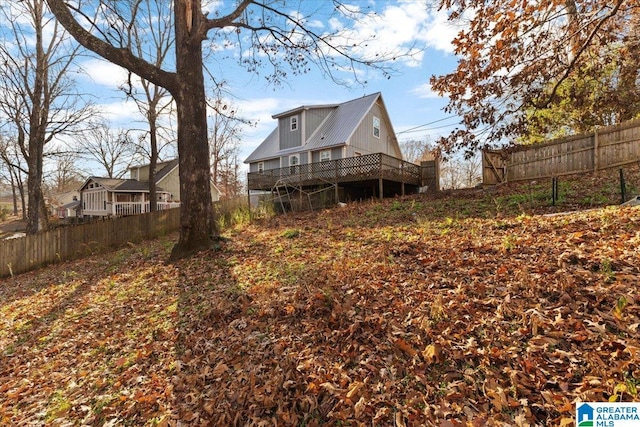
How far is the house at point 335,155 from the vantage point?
594 inches

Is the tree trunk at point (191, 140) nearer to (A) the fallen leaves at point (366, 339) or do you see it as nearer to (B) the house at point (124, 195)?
(A) the fallen leaves at point (366, 339)

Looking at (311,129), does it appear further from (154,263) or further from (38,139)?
(154,263)

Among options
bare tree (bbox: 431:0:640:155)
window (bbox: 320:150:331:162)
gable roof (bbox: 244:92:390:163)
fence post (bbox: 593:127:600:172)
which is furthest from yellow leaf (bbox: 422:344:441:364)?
window (bbox: 320:150:331:162)

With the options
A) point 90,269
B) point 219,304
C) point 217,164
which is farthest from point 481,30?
point 217,164

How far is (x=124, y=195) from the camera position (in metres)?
28.2

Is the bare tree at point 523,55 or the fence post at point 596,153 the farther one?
the fence post at point 596,153

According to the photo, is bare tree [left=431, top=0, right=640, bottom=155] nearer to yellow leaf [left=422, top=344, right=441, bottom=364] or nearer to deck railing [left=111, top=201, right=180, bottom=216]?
yellow leaf [left=422, top=344, right=441, bottom=364]

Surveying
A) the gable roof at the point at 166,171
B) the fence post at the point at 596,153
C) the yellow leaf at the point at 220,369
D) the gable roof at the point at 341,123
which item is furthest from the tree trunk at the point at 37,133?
the fence post at the point at 596,153

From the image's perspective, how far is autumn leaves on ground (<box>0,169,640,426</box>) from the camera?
7.00ft

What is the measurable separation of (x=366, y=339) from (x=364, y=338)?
0.09 feet

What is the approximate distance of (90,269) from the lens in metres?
7.93

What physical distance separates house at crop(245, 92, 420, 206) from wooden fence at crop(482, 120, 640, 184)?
14.5ft

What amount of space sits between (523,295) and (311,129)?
744 inches

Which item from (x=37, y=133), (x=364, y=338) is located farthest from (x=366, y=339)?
(x=37, y=133)
